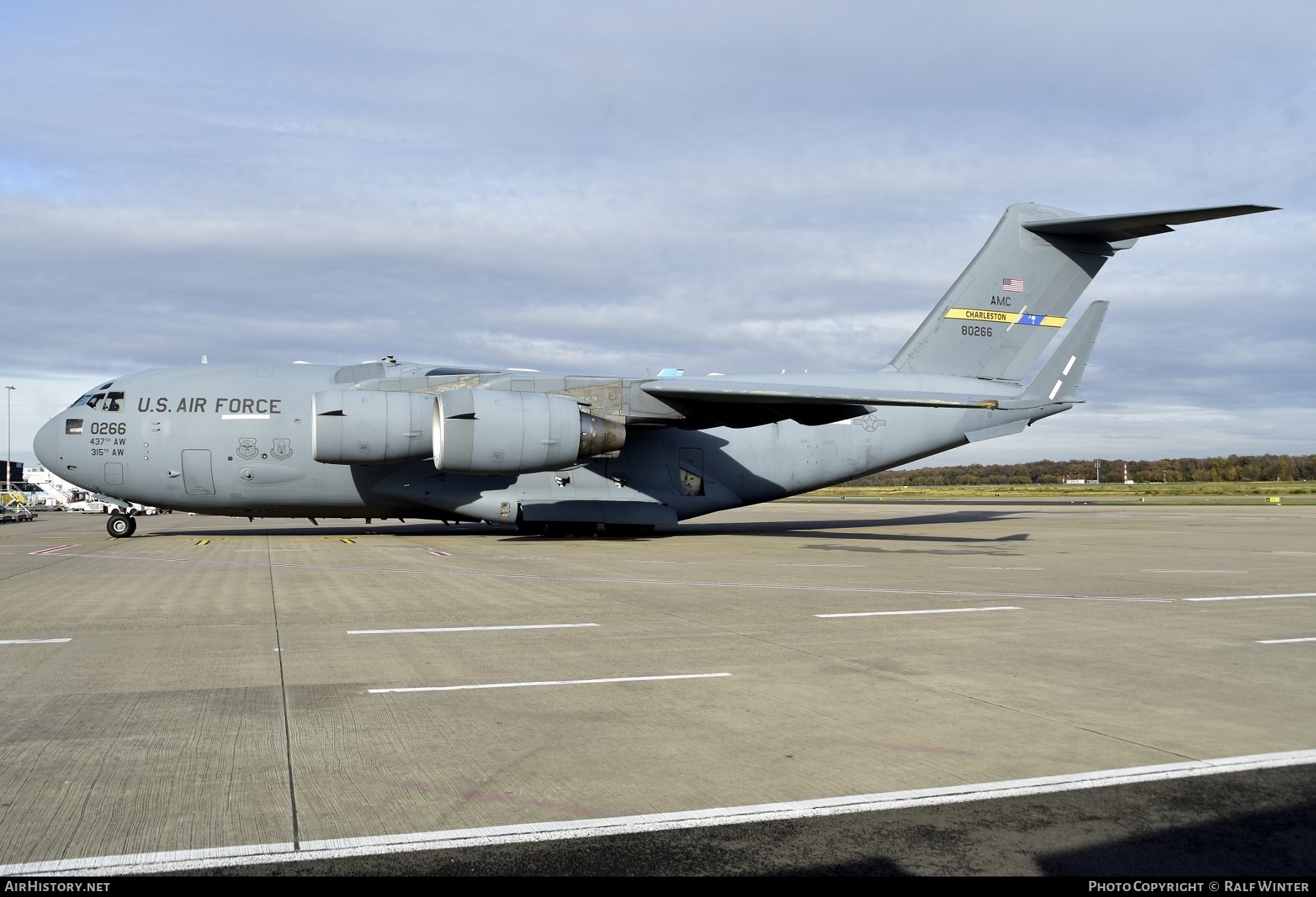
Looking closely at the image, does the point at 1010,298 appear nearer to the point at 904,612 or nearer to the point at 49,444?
the point at 904,612

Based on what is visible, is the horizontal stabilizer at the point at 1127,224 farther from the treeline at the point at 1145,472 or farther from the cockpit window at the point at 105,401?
the treeline at the point at 1145,472

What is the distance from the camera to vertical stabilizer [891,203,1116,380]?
23578 millimetres

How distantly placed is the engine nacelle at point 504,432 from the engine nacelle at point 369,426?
1.18ft

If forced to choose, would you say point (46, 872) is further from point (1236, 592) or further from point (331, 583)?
point (1236, 592)

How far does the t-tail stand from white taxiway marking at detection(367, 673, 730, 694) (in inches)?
732

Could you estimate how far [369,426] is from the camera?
18.7 m

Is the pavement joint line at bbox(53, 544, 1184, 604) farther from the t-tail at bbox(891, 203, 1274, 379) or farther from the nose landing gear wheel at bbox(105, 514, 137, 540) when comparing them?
the t-tail at bbox(891, 203, 1274, 379)

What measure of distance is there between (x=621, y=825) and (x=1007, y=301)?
2254 cm

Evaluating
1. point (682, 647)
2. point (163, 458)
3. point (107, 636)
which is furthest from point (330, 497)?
point (682, 647)

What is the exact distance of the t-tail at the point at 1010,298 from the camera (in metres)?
23.5

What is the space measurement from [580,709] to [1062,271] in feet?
71.7

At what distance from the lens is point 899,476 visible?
520 ft

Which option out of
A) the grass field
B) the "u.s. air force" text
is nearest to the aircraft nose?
the "u.s. air force" text

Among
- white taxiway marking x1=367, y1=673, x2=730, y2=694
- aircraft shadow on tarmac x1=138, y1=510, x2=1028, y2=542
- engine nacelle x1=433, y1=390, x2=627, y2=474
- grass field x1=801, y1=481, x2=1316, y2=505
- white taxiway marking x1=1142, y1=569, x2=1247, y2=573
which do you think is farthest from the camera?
grass field x1=801, y1=481, x2=1316, y2=505
